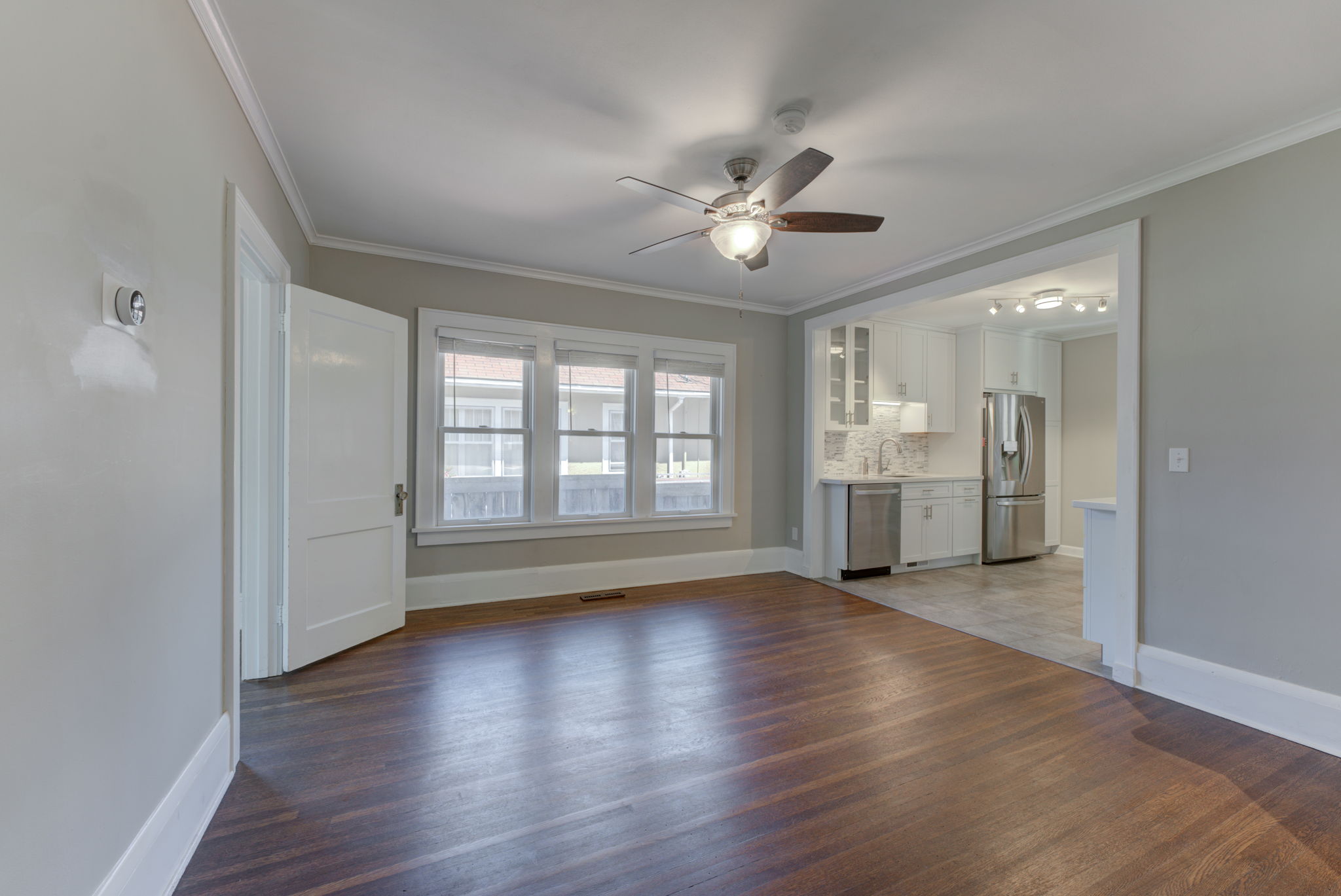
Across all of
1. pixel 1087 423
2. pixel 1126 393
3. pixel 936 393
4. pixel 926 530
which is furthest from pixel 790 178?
pixel 1087 423

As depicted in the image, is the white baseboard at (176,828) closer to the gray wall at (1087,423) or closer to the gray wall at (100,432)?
the gray wall at (100,432)

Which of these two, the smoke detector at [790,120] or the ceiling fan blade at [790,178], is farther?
the smoke detector at [790,120]

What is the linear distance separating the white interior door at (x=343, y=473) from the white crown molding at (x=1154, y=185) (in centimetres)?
384

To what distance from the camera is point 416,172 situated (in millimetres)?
3107

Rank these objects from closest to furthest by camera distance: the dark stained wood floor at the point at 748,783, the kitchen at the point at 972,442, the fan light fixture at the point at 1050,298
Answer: the dark stained wood floor at the point at 748,783 < the fan light fixture at the point at 1050,298 < the kitchen at the point at 972,442

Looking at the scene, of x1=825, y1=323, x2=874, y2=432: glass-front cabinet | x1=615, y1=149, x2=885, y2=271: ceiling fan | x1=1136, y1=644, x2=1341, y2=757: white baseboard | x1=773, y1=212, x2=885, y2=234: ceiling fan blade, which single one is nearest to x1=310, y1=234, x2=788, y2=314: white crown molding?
x1=825, y1=323, x2=874, y2=432: glass-front cabinet

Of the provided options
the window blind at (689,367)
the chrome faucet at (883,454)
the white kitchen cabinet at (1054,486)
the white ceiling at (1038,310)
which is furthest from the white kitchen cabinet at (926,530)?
the window blind at (689,367)

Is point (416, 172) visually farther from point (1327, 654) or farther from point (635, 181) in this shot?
point (1327, 654)

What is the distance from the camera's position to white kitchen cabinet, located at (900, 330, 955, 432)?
257 inches

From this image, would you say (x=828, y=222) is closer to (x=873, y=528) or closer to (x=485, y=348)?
(x=485, y=348)

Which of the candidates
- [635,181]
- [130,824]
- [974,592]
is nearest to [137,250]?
[130,824]

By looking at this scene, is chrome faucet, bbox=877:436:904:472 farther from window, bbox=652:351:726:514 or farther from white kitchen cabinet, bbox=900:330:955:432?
window, bbox=652:351:726:514

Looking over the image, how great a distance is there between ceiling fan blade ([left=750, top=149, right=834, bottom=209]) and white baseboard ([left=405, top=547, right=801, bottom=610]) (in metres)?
3.38

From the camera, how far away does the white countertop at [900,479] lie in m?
5.55
